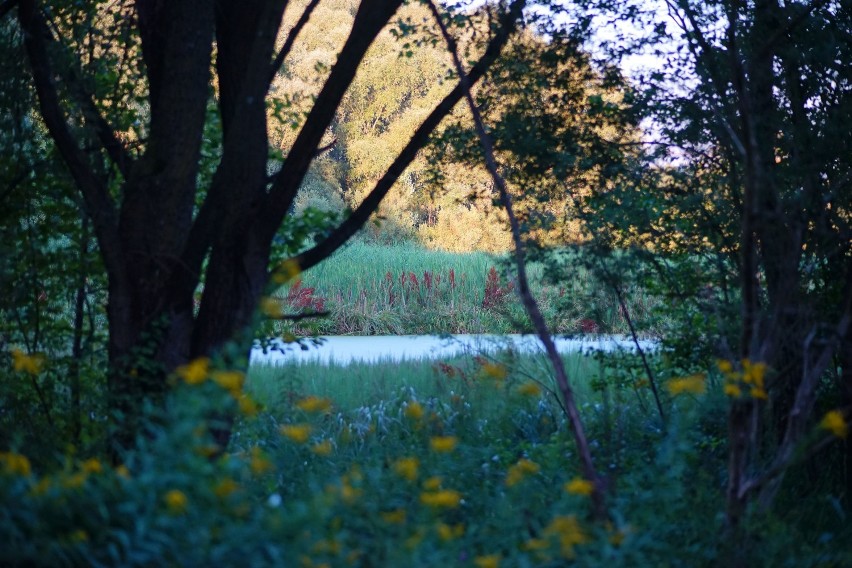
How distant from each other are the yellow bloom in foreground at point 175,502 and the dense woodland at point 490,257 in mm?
11

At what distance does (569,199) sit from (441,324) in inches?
341

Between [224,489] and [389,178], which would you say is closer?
[224,489]

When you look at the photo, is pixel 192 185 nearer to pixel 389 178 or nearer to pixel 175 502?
pixel 389 178

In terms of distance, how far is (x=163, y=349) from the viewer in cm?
453

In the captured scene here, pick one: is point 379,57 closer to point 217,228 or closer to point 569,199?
point 569,199

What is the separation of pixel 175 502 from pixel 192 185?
9.45ft

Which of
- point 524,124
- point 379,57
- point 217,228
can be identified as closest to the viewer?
point 217,228

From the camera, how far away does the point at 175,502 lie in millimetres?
2215

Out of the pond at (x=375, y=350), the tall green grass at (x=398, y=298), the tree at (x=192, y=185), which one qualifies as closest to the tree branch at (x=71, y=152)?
the tree at (x=192, y=185)

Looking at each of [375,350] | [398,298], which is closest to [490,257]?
[375,350]

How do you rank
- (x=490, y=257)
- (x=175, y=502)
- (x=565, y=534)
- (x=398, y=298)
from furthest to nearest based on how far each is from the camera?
(x=398, y=298) → (x=490, y=257) → (x=565, y=534) → (x=175, y=502)

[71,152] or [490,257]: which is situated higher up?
[71,152]

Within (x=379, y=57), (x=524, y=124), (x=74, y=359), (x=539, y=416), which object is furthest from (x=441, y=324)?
(x=379, y=57)

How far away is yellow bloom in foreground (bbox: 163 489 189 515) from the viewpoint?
2211 mm
